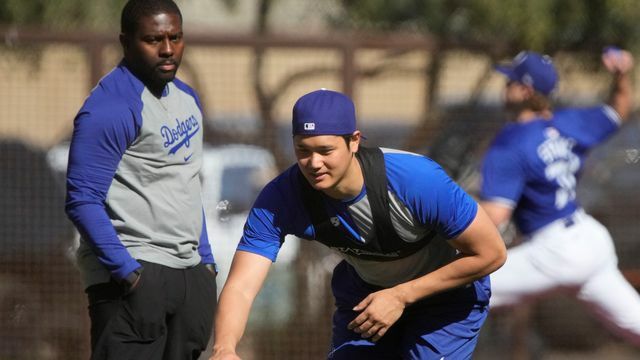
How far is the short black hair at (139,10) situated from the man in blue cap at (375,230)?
914 mm

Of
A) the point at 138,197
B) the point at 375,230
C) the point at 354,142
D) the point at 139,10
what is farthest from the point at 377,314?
the point at 139,10

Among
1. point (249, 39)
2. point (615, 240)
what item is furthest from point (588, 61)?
point (249, 39)

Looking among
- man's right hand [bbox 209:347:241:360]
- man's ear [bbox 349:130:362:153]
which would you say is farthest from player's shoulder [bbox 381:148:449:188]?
man's right hand [bbox 209:347:241:360]

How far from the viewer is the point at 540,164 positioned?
250 inches

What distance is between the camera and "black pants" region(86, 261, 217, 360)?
4.62 metres

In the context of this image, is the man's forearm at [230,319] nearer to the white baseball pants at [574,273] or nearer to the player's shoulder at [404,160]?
the player's shoulder at [404,160]

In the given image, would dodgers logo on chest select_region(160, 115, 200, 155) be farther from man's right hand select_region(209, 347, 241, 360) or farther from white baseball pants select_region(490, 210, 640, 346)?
white baseball pants select_region(490, 210, 640, 346)

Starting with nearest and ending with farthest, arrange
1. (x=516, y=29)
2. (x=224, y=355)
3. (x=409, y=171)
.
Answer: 1. (x=224, y=355)
2. (x=409, y=171)
3. (x=516, y=29)

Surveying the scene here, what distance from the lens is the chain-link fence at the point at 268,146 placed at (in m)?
7.51

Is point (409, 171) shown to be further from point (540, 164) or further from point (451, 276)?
point (540, 164)

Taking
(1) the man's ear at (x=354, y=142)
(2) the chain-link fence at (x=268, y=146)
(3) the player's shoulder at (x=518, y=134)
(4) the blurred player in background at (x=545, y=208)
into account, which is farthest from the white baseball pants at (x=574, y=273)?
(1) the man's ear at (x=354, y=142)

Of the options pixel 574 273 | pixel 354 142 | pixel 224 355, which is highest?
pixel 354 142

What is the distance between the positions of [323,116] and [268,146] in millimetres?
3742

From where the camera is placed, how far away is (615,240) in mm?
8141
